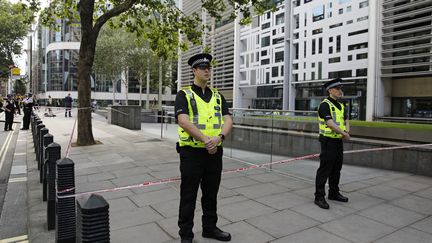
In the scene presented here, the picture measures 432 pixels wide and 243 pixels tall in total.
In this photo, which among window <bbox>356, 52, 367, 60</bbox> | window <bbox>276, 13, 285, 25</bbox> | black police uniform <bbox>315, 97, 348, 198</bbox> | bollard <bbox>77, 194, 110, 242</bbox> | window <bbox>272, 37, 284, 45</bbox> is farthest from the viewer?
window <bbox>272, 37, 284, 45</bbox>

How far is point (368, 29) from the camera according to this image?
19172 millimetres

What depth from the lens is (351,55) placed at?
20516 millimetres

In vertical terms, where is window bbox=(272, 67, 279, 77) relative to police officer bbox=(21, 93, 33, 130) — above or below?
above

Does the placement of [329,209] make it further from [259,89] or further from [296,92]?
[259,89]

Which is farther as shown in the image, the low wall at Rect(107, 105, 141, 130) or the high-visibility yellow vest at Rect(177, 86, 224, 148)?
the low wall at Rect(107, 105, 141, 130)

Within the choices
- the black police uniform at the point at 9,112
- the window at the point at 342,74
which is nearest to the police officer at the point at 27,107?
the black police uniform at the point at 9,112

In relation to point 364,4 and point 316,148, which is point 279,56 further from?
point 316,148

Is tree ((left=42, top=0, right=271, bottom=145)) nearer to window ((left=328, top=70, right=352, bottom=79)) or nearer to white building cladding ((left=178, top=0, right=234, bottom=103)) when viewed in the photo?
window ((left=328, top=70, right=352, bottom=79))

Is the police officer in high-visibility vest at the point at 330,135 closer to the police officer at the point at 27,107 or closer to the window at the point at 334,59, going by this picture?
the police officer at the point at 27,107

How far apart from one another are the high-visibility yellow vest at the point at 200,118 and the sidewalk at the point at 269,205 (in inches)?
46.6

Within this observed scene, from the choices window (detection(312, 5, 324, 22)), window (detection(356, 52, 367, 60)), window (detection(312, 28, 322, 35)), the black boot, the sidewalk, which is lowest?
the sidewalk

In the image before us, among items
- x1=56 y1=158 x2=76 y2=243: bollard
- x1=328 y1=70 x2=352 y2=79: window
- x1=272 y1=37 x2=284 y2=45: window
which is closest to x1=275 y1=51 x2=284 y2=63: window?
x1=272 y1=37 x2=284 y2=45: window

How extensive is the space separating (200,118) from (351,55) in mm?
19904

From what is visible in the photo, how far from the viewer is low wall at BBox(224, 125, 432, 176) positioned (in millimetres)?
7157
